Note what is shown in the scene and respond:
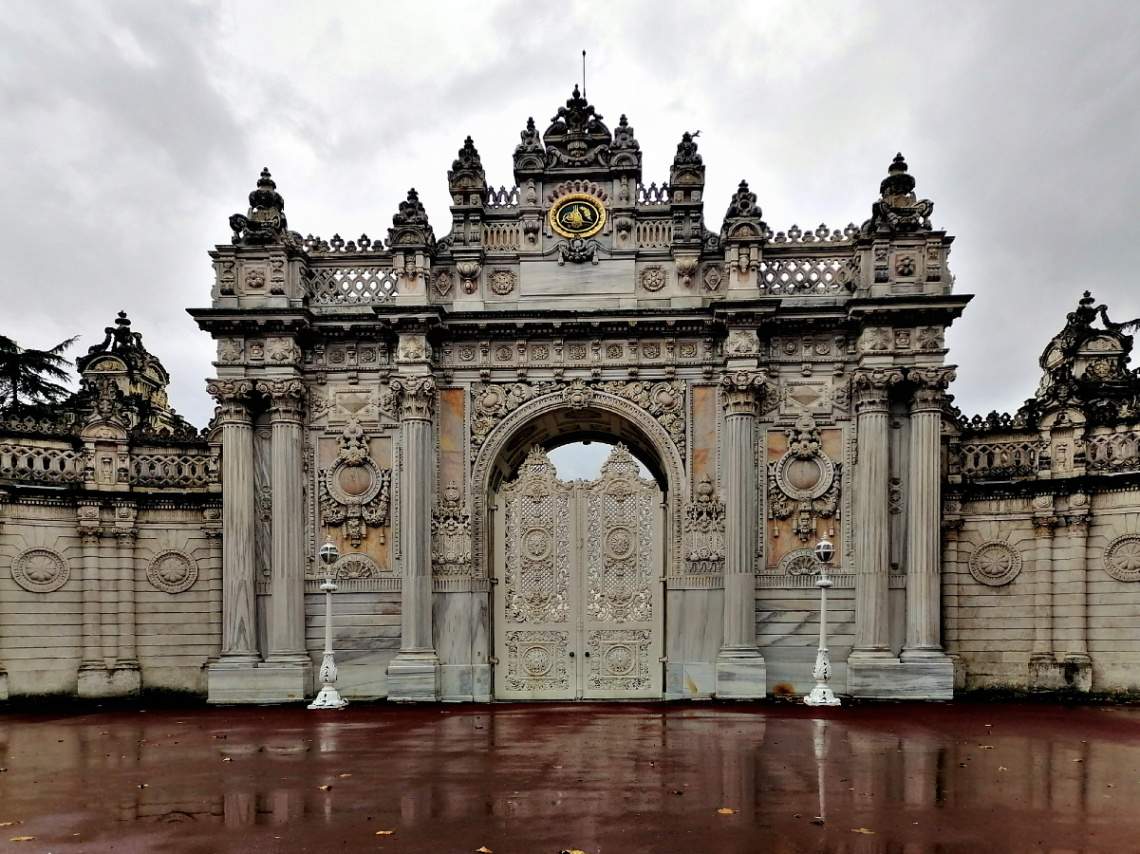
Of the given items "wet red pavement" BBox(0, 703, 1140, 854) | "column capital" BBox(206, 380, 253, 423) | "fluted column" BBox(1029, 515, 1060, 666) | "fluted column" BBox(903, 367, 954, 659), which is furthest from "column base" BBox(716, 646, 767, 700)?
"column capital" BBox(206, 380, 253, 423)

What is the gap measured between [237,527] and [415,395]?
4.43 m

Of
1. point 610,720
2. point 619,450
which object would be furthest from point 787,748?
point 619,450

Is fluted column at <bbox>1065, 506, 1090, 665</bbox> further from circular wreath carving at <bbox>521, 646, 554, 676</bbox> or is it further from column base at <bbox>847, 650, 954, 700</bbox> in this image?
circular wreath carving at <bbox>521, 646, 554, 676</bbox>

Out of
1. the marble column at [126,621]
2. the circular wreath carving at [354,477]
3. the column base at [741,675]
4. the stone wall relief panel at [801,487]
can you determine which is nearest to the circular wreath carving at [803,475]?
the stone wall relief panel at [801,487]

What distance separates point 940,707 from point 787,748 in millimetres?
6016

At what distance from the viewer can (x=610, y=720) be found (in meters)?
15.4

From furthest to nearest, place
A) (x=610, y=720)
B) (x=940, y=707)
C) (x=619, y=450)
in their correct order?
(x=619, y=450) → (x=940, y=707) → (x=610, y=720)

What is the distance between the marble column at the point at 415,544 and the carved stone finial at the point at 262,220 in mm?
4035

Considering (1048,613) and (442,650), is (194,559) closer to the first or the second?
(442,650)

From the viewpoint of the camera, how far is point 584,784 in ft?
33.5

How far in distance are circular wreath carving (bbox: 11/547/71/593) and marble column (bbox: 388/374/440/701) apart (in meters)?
7.20

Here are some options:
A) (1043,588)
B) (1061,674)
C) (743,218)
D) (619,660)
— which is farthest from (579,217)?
(1061,674)

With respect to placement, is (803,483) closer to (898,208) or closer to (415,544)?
(898,208)

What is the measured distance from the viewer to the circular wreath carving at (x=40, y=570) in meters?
19.2
